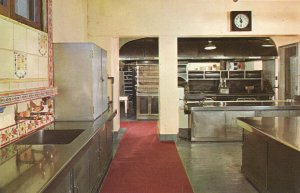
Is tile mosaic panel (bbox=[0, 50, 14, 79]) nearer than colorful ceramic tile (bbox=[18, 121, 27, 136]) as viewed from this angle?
Yes

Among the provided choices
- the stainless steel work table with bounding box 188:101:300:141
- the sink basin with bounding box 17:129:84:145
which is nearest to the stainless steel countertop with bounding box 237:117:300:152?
the sink basin with bounding box 17:129:84:145

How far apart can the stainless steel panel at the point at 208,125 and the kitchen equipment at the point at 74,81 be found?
10.2ft

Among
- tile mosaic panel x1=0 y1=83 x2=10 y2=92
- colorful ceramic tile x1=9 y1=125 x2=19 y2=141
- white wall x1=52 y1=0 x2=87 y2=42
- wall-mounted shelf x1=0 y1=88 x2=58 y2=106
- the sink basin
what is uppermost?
white wall x1=52 y1=0 x2=87 y2=42

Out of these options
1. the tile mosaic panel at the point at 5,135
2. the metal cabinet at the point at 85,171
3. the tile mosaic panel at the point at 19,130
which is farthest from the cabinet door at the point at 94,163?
the tile mosaic panel at the point at 5,135

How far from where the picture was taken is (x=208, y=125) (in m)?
6.98

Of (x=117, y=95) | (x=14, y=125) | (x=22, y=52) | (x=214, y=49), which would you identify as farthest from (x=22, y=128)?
(x=214, y=49)

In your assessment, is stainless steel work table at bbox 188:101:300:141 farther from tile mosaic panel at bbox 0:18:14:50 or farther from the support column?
tile mosaic panel at bbox 0:18:14:50

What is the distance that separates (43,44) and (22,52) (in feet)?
2.37

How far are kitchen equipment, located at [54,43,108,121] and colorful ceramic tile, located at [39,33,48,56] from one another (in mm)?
253

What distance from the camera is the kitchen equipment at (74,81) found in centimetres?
437

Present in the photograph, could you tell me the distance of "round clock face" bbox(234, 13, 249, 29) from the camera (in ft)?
23.4

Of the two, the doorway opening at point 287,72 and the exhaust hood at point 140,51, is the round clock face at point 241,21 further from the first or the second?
the exhaust hood at point 140,51

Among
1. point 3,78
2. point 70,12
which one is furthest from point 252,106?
point 3,78

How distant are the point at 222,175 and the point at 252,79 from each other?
Result: 724 centimetres
